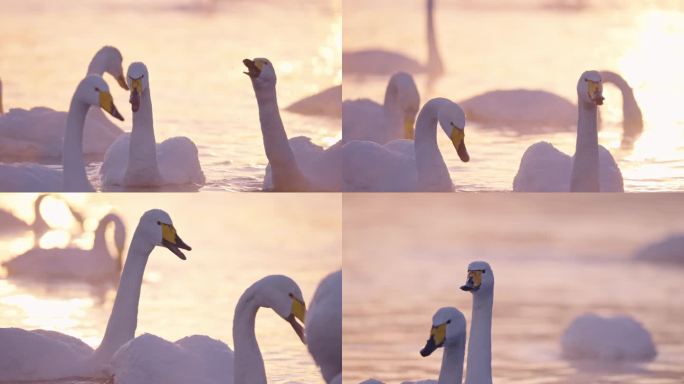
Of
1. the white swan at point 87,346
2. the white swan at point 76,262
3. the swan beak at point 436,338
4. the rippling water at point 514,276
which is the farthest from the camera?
the white swan at point 76,262

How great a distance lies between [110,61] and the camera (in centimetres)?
570

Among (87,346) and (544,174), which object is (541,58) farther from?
(87,346)

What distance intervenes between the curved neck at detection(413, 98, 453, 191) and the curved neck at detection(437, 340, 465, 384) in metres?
0.84

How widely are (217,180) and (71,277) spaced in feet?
1.85

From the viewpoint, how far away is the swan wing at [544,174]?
5.20 metres

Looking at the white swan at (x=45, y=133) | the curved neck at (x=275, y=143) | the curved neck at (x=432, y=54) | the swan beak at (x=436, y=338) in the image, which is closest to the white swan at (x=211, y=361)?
the swan beak at (x=436, y=338)

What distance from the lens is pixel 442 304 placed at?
5.84m

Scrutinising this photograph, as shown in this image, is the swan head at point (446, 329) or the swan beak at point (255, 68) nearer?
the swan head at point (446, 329)

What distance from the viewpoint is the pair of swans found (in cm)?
433

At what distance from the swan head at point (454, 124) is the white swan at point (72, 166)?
0.88 m

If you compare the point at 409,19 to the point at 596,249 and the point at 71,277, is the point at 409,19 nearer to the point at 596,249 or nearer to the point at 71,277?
the point at 596,249

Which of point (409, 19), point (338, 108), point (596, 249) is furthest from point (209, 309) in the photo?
point (409, 19)

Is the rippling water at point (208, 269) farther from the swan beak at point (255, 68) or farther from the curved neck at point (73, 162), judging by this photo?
the swan beak at point (255, 68)

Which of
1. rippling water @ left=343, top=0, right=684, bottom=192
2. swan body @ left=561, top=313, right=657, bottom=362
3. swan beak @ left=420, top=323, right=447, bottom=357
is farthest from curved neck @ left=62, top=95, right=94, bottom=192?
swan body @ left=561, top=313, right=657, bottom=362
